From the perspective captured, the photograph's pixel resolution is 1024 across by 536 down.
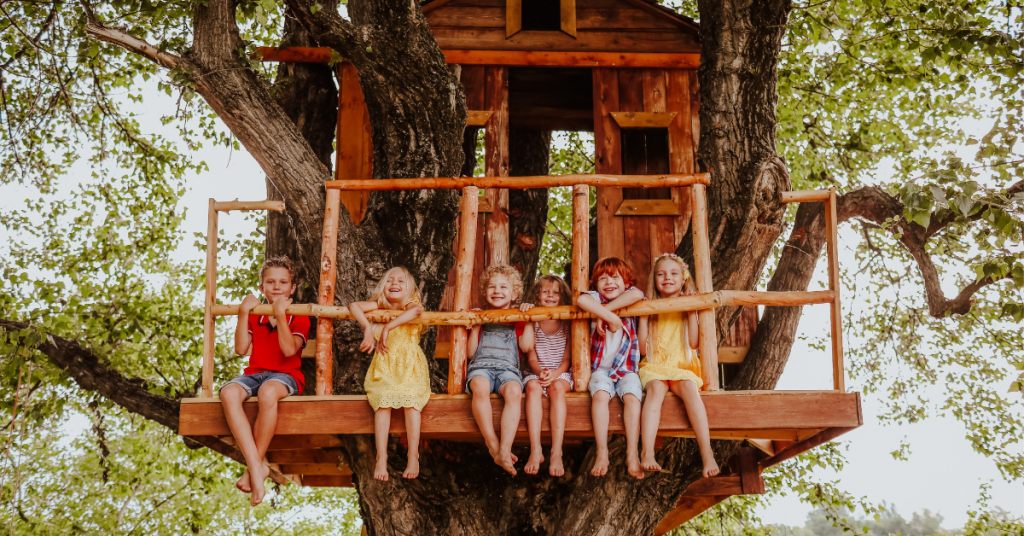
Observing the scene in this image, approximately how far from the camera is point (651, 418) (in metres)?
4.67

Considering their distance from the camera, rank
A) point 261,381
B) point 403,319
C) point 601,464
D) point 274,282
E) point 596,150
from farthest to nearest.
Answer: point 596,150 < point 274,282 < point 261,381 < point 403,319 < point 601,464

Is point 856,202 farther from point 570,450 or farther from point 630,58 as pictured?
point 570,450

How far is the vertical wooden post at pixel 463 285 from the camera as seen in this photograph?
16.2ft

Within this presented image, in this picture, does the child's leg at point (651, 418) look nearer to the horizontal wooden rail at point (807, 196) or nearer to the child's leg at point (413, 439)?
the child's leg at point (413, 439)

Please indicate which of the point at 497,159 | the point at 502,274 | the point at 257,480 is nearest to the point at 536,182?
the point at 502,274

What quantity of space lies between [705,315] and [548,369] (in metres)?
0.97

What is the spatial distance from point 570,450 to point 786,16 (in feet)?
11.5

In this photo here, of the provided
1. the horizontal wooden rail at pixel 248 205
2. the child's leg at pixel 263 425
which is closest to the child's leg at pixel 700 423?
the child's leg at pixel 263 425

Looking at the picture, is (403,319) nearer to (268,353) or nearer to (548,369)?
(548,369)

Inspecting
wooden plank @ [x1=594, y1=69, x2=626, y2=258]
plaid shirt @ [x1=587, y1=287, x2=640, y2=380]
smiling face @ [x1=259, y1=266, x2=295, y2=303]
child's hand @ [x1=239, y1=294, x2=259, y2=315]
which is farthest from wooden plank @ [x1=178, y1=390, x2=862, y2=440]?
wooden plank @ [x1=594, y1=69, x2=626, y2=258]

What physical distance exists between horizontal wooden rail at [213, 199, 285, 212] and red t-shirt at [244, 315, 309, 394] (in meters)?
0.70

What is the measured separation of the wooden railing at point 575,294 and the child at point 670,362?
0.12 m

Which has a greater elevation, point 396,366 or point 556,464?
point 396,366

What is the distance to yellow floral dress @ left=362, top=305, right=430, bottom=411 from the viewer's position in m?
4.75
